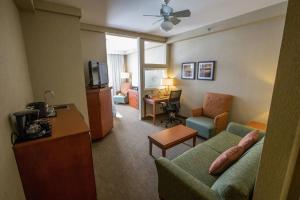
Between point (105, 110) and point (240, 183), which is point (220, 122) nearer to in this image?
point (240, 183)

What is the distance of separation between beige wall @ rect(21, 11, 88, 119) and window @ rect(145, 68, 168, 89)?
2.31 meters

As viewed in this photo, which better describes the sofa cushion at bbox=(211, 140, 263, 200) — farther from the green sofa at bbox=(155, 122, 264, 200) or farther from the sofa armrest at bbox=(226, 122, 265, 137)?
the sofa armrest at bbox=(226, 122, 265, 137)

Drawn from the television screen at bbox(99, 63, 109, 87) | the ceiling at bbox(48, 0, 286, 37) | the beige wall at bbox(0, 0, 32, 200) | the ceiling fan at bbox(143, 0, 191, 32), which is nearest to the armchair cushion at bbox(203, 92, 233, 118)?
the ceiling at bbox(48, 0, 286, 37)

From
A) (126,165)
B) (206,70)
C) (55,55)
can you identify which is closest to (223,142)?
(126,165)

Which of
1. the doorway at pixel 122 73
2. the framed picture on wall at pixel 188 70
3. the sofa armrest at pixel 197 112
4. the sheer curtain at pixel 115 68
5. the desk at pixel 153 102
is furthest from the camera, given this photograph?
the sheer curtain at pixel 115 68

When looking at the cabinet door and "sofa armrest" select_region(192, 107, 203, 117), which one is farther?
"sofa armrest" select_region(192, 107, 203, 117)

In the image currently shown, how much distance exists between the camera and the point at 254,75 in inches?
115

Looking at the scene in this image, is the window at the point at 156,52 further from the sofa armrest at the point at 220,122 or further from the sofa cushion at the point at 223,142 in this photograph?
the sofa cushion at the point at 223,142

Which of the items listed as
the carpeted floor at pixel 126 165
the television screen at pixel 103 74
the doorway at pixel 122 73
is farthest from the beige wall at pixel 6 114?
the doorway at pixel 122 73

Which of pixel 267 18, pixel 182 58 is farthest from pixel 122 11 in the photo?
pixel 267 18

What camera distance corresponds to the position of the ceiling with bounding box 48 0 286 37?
2.33m

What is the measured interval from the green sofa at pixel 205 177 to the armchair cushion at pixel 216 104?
1360mm

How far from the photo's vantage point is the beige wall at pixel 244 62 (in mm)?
2682

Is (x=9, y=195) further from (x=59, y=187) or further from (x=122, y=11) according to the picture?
(x=122, y=11)
